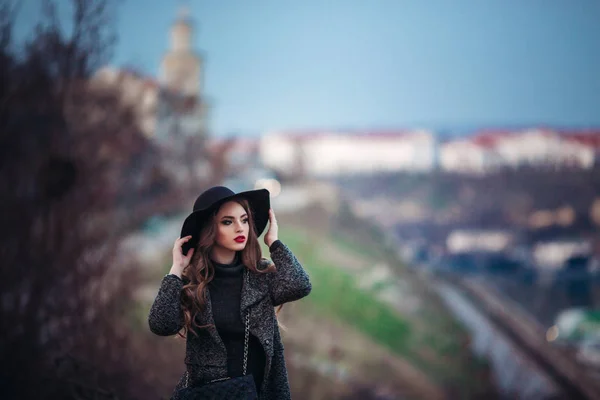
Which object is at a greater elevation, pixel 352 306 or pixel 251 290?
pixel 251 290

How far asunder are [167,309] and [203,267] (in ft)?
0.64

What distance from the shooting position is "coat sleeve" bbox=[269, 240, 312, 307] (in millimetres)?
2289

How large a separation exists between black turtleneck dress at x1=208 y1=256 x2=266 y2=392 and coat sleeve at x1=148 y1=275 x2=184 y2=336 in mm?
134

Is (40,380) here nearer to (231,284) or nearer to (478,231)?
(231,284)

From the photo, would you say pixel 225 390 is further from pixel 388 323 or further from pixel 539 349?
pixel 539 349

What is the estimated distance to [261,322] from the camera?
2.28 m

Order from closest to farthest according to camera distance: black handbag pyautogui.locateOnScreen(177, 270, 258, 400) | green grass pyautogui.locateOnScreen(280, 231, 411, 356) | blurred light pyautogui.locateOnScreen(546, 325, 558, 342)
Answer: black handbag pyautogui.locateOnScreen(177, 270, 258, 400), green grass pyautogui.locateOnScreen(280, 231, 411, 356), blurred light pyautogui.locateOnScreen(546, 325, 558, 342)

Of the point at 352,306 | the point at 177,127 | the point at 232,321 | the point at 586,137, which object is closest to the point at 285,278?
the point at 232,321

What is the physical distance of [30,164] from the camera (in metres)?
6.60

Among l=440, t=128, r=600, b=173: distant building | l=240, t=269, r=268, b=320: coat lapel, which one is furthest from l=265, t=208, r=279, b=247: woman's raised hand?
l=440, t=128, r=600, b=173: distant building

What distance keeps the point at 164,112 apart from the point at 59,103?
13161mm

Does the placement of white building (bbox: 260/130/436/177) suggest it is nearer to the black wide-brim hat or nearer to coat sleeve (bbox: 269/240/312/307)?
the black wide-brim hat

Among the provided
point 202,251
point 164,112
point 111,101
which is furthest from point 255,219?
point 164,112

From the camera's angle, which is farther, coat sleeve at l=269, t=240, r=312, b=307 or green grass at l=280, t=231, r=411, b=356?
green grass at l=280, t=231, r=411, b=356
